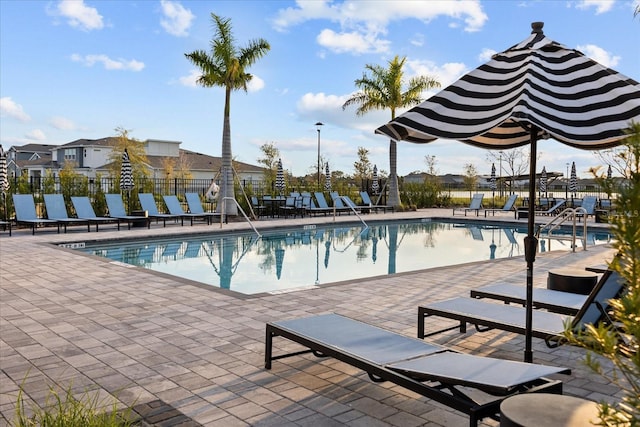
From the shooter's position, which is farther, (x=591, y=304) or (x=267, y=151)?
(x=267, y=151)

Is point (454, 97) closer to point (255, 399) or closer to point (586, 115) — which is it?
point (586, 115)

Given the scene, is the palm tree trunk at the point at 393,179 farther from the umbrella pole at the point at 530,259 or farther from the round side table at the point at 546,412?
the round side table at the point at 546,412

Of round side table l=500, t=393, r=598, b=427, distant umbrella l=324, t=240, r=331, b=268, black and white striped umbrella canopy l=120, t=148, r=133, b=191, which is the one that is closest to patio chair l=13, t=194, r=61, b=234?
black and white striped umbrella canopy l=120, t=148, r=133, b=191

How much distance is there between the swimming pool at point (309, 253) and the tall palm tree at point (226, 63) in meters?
4.52

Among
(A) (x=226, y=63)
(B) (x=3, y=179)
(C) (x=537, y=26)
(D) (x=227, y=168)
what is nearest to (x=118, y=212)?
(B) (x=3, y=179)

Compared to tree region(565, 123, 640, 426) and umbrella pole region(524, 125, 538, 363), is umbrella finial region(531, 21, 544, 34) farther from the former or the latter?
tree region(565, 123, 640, 426)

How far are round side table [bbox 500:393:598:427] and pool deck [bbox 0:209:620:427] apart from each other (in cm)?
75

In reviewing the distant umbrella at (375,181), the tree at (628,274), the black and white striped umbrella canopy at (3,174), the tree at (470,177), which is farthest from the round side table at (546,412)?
the tree at (470,177)

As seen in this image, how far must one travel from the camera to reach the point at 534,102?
11.4 ft

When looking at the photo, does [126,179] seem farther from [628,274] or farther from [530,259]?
[628,274]

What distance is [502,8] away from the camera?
9.49 meters

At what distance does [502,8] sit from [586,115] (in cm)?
692

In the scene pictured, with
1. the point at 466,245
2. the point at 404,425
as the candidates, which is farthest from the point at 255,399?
the point at 466,245

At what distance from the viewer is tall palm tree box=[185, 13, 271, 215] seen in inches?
688
